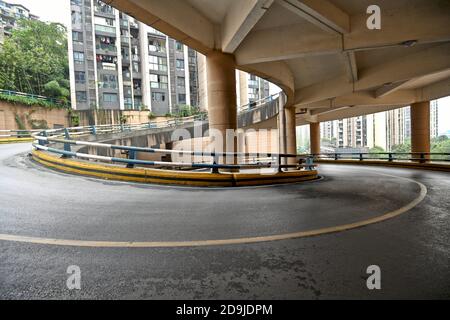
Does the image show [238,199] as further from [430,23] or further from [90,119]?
[90,119]

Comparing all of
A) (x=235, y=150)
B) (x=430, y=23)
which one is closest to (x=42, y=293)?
(x=235, y=150)

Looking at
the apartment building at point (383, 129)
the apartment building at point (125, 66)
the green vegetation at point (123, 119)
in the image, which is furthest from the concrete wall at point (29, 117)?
the apartment building at point (383, 129)

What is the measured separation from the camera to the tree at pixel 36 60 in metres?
40.2

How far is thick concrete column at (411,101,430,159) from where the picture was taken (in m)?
20.8

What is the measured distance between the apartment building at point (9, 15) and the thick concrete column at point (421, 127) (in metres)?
92.4

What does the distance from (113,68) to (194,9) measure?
47.8 meters

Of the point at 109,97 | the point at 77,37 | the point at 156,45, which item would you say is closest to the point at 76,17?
the point at 77,37

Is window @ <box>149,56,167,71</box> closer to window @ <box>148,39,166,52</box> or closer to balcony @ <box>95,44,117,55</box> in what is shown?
window @ <box>148,39,166,52</box>

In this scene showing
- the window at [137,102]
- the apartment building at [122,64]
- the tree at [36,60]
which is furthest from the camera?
the window at [137,102]

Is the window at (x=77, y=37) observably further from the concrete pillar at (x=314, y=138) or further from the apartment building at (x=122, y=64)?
the concrete pillar at (x=314, y=138)

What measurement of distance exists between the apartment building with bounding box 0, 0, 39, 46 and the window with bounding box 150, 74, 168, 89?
156ft

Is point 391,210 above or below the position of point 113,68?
below

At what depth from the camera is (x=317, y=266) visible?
2.83 m

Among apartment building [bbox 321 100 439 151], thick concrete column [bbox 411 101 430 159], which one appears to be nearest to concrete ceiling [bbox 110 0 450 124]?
thick concrete column [bbox 411 101 430 159]
